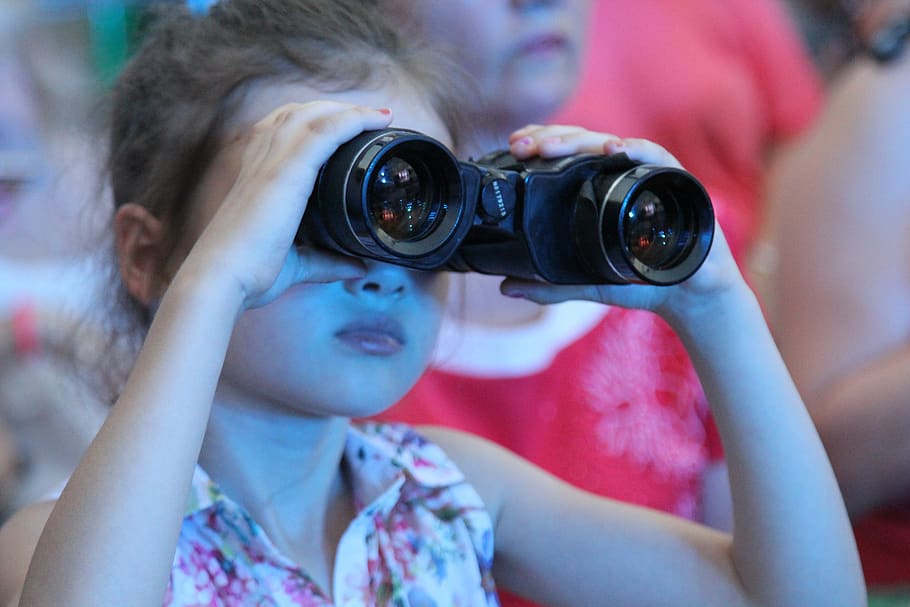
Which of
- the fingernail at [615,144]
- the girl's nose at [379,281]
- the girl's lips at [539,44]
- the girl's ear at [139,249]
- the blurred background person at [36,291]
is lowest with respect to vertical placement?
the blurred background person at [36,291]

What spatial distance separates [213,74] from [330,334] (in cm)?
24

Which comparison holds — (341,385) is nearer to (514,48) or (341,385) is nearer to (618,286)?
(618,286)

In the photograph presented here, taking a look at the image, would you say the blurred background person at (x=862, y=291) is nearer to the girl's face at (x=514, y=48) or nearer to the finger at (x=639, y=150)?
the girl's face at (x=514, y=48)

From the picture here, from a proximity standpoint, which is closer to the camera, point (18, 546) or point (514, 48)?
point (18, 546)

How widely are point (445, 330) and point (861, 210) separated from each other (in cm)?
48

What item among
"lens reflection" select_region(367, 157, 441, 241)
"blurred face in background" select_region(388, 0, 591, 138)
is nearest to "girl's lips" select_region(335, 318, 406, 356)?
"lens reflection" select_region(367, 157, 441, 241)

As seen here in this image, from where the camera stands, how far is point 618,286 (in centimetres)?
90

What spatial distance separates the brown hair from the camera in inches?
35.1

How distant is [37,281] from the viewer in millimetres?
1735

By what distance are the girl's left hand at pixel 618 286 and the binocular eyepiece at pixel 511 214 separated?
0.04 feet

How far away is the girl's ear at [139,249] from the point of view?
921 millimetres

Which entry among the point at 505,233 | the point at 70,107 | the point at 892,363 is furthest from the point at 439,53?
the point at 70,107

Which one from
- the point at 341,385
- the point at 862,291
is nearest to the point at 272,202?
the point at 341,385

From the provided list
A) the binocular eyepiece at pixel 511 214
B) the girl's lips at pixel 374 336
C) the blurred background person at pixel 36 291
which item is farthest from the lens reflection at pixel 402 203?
the blurred background person at pixel 36 291
